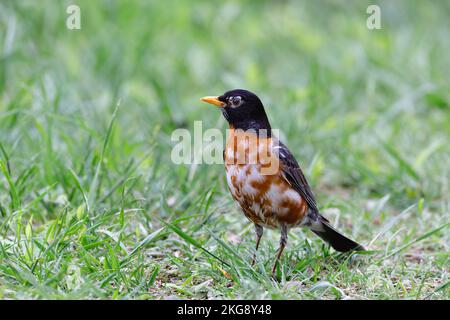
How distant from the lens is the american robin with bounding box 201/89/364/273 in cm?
457

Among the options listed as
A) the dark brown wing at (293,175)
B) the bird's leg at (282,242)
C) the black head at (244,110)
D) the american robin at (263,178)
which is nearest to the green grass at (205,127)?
the bird's leg at (282,242)

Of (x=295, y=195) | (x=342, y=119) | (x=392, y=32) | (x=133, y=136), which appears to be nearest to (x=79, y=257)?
(x=295, y=195)

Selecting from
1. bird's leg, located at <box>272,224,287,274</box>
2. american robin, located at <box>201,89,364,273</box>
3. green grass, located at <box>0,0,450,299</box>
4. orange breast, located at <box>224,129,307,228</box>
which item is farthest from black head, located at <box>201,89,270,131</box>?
bird's leg, located at <box>272,224,287,274</box>

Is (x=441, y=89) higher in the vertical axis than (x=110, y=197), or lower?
higher

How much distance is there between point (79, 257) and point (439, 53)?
19.0 ft

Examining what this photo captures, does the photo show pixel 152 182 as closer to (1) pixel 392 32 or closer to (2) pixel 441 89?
(2) pixel 441 89

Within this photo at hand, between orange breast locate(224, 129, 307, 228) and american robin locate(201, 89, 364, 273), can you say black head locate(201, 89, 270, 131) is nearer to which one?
american robin locate(201, 89, 364, 273)

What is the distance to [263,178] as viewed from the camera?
15.0 ft

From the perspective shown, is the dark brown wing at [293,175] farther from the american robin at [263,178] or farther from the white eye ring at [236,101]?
the white eye ring at [236,101]

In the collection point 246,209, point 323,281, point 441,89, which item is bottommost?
point 323,281

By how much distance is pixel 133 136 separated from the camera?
21.8 ft

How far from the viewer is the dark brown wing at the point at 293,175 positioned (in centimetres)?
470

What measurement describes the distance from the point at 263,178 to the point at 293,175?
0.25m

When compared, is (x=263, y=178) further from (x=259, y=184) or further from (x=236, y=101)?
(x=236, y=101)
